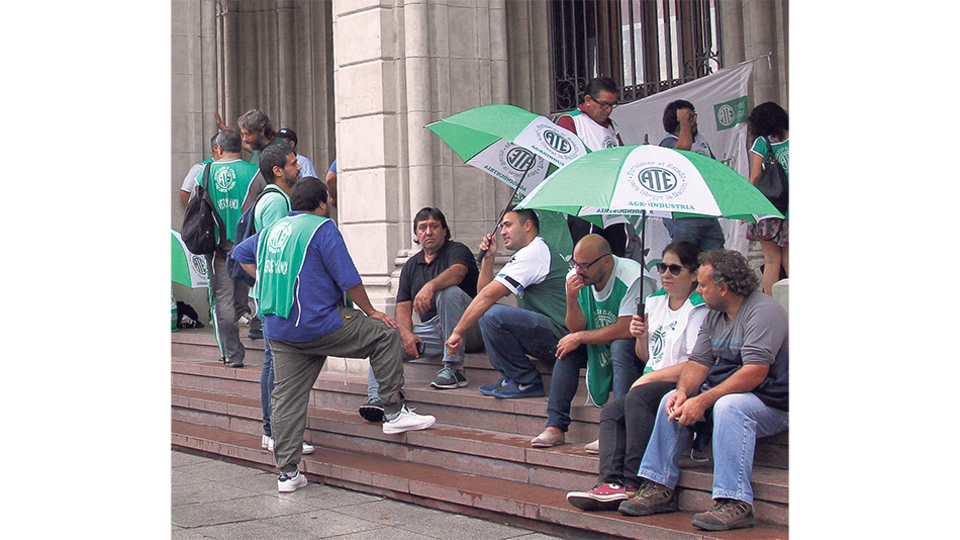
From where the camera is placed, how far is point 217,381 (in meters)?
10.0

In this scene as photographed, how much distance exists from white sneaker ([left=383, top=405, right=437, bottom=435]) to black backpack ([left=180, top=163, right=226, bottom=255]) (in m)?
3.05

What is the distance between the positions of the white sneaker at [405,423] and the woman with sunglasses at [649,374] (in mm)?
1914

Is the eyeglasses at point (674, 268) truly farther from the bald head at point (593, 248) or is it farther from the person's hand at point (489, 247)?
the person's hand at point (489, 247)

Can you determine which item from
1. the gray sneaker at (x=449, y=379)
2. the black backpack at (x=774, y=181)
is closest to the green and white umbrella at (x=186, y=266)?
the gray sneaker at (x=449, y=379)

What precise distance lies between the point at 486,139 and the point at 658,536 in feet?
12.1

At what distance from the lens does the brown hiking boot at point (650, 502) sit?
5.49 metres

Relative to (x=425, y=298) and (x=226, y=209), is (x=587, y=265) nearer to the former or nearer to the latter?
(x=425, y=298)

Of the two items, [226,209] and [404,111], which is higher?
[404,111]

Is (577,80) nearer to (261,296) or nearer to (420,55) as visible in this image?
(420,55)

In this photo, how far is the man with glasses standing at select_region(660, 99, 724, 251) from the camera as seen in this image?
7.63 metres

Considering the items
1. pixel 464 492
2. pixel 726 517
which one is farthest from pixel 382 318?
pixel 726 517

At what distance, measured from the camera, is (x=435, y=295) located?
8.20 m

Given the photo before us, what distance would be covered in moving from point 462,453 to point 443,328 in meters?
1.33
